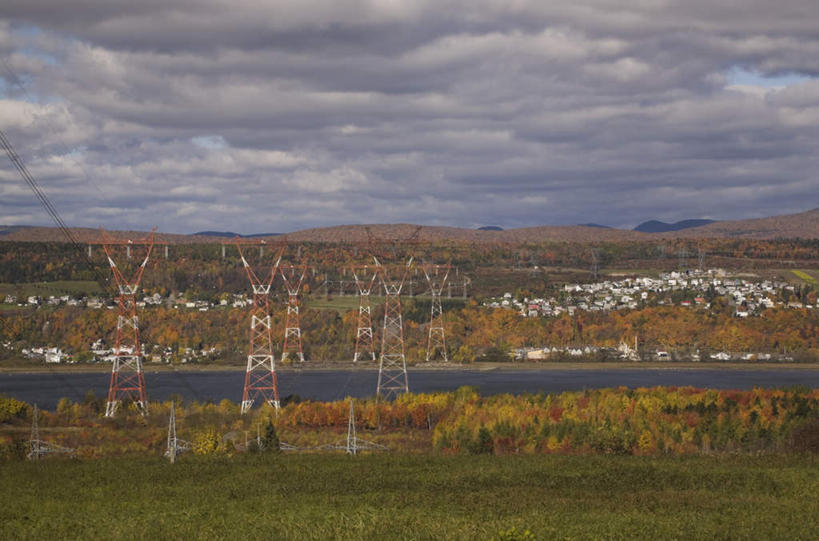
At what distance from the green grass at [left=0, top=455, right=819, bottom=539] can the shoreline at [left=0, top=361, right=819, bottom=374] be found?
2863 inches

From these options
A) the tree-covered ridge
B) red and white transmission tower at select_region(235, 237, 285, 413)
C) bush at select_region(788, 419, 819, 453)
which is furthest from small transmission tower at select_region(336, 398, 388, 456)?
bush at select_region(788, 419, 819, 453)

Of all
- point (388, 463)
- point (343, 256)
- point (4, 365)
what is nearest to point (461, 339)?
point (343, 256)

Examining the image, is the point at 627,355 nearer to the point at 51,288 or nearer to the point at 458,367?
the point at 458,367

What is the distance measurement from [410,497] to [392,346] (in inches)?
3266

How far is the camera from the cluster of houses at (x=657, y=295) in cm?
15075

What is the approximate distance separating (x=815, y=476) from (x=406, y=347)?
92.2 m

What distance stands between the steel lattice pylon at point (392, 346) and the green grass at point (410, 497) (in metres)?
25.0

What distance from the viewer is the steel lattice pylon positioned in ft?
249

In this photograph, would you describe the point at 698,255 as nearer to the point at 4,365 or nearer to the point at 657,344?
the point at 657,344

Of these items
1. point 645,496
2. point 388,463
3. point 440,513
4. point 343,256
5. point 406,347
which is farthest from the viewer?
point 343,256

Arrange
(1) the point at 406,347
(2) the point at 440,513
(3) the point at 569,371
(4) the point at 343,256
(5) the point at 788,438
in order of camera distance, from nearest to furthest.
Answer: (2) the point at 440,513 < (5) the point at 788,438 < (3) the point at 569,371 < (1) the point at 406,347 < (4) the point at 343,256

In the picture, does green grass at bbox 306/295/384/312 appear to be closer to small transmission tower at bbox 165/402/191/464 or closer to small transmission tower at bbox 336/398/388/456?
small transmission tower at bbox 336/398/388/456

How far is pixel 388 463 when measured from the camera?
1919 inches

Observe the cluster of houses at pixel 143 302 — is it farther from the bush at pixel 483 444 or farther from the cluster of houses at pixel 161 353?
the bush at pixel 483 444
